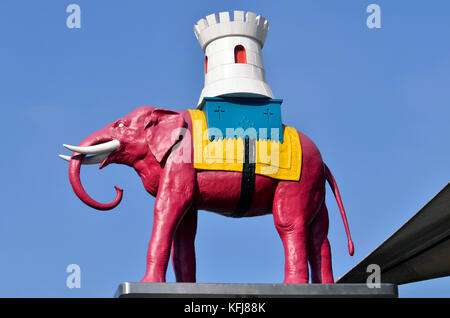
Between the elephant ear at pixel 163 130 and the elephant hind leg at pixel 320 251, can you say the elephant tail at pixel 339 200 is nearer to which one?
the elephant hind leg at pixel 320 251

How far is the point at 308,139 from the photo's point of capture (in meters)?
10.5

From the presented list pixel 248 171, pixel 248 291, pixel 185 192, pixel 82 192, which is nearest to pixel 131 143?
pixel 82 192

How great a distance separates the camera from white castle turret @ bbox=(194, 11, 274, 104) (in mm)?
10375

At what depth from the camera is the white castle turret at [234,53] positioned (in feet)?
34.0

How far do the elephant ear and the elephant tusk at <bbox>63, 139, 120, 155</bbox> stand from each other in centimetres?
41

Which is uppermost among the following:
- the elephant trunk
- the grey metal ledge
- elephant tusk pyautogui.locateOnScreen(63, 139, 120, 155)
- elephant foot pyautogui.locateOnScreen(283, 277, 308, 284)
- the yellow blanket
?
elephant tusk pyautogui.locateOnScreen(63, 139, 120, 155)

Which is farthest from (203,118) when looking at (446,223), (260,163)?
(446,223)

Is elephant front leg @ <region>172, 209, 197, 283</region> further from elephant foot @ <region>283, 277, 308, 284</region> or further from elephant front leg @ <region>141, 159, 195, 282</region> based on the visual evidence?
elephant foot @ <region>283, 277, 308, 284</region>

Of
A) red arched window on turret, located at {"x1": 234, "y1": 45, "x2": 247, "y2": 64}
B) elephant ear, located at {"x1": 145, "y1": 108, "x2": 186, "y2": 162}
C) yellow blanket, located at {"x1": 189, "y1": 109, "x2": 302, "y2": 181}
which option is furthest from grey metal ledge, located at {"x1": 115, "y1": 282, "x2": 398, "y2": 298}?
red arched window on turret, located at {"x1": 234, "y1": 45, "x2": 247, "y2": 64}

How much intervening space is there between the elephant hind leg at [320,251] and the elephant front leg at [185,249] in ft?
4.48

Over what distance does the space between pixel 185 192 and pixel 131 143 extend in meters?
0.94
